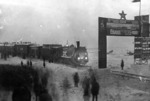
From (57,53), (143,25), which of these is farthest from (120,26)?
(57,53)

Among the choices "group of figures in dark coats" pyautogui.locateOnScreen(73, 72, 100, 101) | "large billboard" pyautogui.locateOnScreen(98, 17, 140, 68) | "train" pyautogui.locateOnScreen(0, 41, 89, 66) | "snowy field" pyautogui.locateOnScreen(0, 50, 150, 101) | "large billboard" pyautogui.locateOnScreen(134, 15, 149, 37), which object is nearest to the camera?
"snowy field" pyautogui.locateOnScreen(0, 50, 150, 101)

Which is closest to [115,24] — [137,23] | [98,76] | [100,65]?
[137,23]

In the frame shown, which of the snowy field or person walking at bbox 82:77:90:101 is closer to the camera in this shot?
the snowy field

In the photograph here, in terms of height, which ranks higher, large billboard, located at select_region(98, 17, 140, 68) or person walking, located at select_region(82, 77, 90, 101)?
large billboard, located at select_region(98, 17, 140, 68)

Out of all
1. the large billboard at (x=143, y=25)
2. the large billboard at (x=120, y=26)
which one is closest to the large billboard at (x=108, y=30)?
the large billboard at (x=120, y=26)

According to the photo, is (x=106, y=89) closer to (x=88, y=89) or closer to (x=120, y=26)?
(x=88, y=89)

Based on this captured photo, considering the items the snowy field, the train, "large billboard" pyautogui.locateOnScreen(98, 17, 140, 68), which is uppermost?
"large billboard" pyautogui.locateOnScreen(98, 17, 140, 68)

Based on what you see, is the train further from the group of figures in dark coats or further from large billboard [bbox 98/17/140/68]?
the group of figures in dark coats

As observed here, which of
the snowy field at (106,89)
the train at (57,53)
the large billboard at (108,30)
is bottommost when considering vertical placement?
the snowy field at (106,89)

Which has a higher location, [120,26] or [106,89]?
[120,26]

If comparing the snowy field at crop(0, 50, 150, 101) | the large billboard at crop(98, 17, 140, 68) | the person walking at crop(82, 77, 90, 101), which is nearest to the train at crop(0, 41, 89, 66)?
the large billboard at crop(98, 17, 140, 68)

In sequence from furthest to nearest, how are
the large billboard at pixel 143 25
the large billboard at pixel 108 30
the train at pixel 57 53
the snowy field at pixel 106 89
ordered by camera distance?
the train at pixel 57 53 → the large billboard at pixel 143 25 → the large billboard at pixel 108 30 → the snowy field at pixel 106 89

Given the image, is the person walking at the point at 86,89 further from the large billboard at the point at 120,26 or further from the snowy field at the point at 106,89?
the large billboard at the point at 120,26
